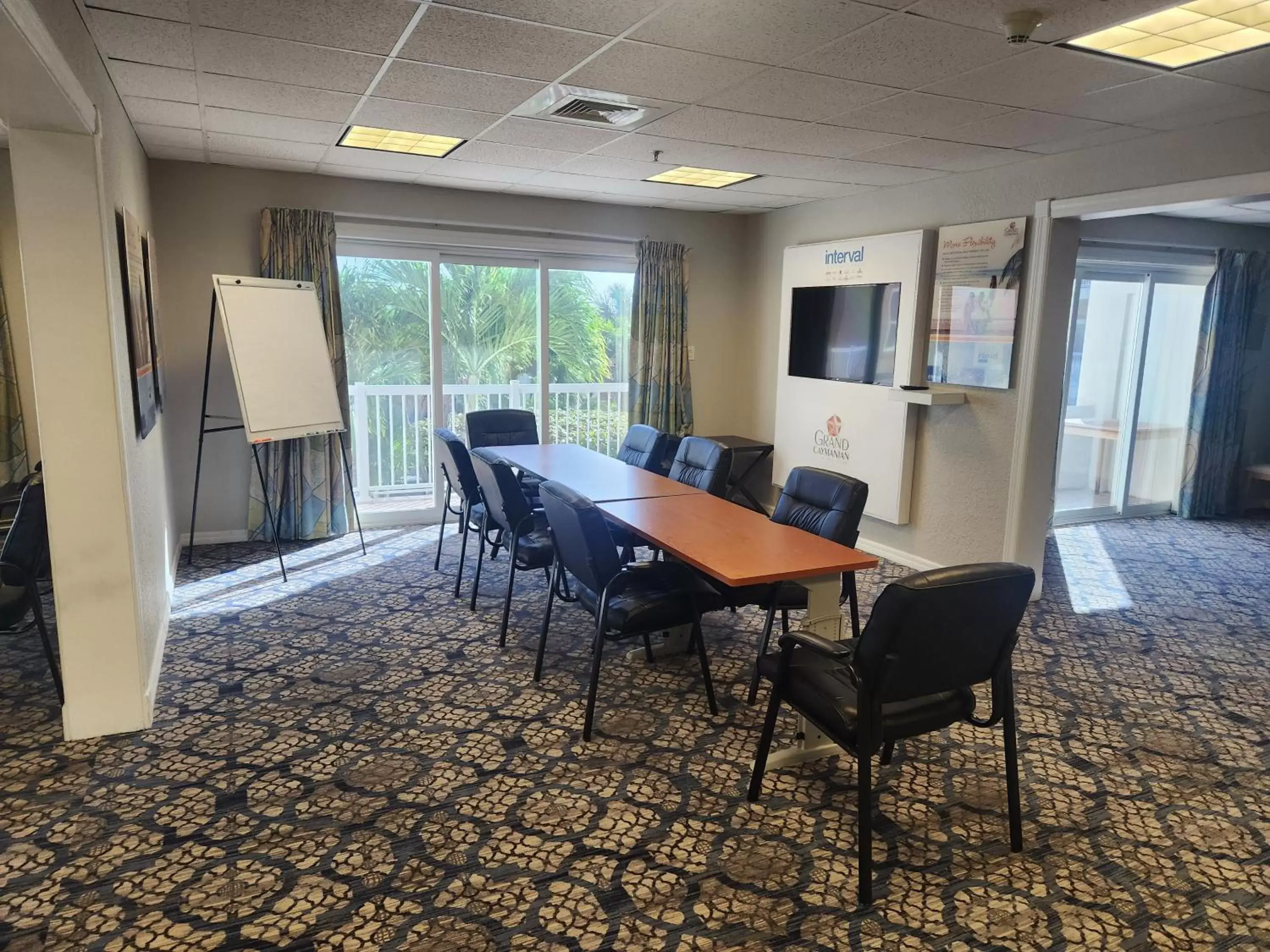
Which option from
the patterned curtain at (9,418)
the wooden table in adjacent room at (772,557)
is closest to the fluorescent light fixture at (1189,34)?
the wooden table in adjacent room at (772,557)

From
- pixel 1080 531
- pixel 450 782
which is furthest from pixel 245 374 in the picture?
pixel 1080 531

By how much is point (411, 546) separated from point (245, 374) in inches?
61.1

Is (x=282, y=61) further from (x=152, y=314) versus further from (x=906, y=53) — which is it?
(x=906, y=53)

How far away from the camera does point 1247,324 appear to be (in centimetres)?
676

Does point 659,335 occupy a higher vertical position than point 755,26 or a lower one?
lower

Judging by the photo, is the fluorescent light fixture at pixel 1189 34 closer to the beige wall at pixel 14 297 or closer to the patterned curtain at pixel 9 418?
the beige wall at pixel 14 297

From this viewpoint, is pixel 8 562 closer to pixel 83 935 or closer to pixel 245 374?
pixel 83 935

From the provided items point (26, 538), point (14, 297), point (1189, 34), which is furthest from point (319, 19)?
point (14, 297)

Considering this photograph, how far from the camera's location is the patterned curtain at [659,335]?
6.45 meters

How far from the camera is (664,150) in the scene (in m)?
4.26

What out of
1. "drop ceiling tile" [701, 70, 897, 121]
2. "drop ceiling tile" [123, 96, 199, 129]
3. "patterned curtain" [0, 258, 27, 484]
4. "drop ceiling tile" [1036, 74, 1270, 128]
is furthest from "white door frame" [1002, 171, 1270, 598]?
"patterned curtain" [0, 258, 27, 484]

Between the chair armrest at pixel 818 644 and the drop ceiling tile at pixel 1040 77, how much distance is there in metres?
2.05

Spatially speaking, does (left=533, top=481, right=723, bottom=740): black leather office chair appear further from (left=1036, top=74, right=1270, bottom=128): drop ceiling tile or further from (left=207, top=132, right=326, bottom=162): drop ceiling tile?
→ (left=207, top=132, right=326, bottom=162): drop ceiling tile

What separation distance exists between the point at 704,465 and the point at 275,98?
263 cm
